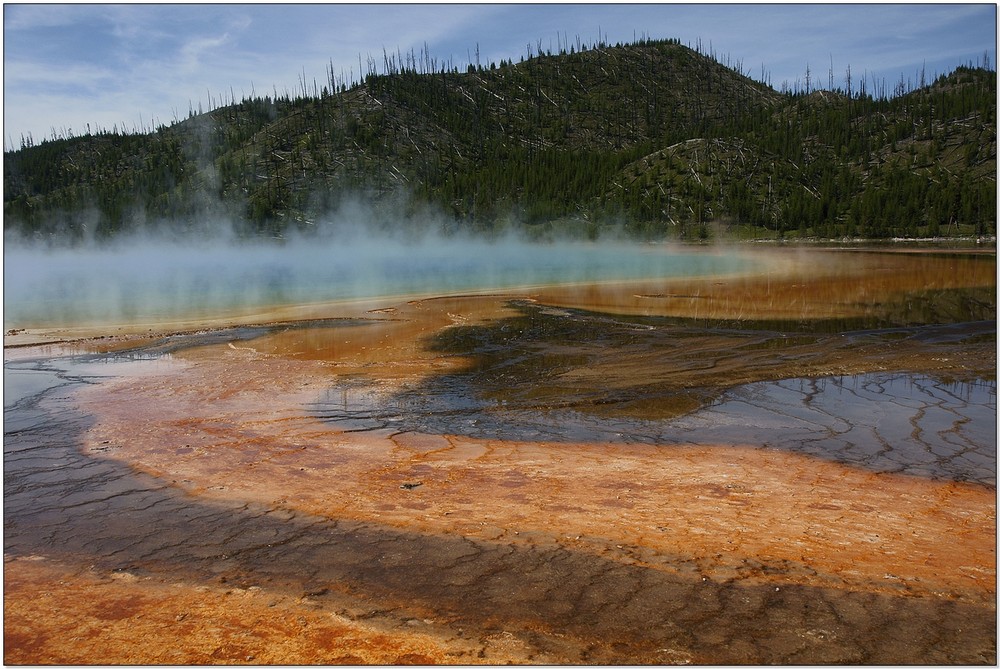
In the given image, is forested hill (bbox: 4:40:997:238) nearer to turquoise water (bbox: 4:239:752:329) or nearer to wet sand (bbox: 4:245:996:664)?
turquoise water (bbox: 4:239:752:329)

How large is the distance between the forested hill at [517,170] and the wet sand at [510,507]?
2904 inches

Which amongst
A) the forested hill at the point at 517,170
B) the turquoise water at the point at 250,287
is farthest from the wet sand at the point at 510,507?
the forested hill at the point at 517,170

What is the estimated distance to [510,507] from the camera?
637cm

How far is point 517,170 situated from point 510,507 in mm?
116221

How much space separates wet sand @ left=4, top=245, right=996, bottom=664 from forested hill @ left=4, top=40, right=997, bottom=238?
73.8 meters

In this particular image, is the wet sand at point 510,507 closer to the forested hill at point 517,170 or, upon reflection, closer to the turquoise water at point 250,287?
the turquoise water at point 250,287

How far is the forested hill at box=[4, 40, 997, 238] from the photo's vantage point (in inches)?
3543

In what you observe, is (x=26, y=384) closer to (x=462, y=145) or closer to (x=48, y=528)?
(x=48, y=528)

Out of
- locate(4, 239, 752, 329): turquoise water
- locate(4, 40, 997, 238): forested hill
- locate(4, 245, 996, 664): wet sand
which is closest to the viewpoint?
locate(4, 245, 996, 664): wet sand

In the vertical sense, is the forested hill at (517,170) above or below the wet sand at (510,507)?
above

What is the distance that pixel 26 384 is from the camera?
41.3 ft

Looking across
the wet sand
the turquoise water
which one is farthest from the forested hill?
the wet sand

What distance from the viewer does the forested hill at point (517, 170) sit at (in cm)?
9000

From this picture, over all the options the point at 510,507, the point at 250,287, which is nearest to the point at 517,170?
the point at 250,287
